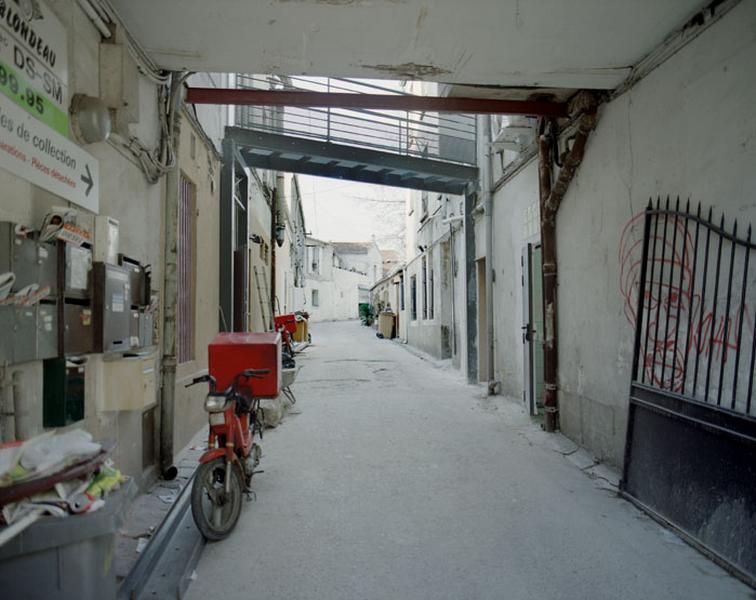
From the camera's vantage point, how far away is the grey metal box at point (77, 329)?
3.06 m

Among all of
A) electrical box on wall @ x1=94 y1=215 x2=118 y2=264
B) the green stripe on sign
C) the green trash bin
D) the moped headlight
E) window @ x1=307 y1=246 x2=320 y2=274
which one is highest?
window @ x1=307 y1=246 x2=320 y2=274

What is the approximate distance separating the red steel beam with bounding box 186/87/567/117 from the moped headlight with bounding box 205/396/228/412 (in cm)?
293

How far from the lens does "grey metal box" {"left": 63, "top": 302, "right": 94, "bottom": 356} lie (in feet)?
10.0

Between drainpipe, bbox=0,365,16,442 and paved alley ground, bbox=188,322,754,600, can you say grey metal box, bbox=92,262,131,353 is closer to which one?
drainpipe, bbox=0,365,16,442

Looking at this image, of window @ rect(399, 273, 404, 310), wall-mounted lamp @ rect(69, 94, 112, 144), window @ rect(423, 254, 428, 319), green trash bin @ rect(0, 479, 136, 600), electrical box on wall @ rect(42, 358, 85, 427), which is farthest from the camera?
window @ rect(399, 273, 404, 310)

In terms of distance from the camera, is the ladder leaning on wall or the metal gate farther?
the ladder leaning on wall

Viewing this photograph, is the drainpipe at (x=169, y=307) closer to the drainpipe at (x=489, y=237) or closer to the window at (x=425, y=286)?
the drainpipe at (x=489, y=237)

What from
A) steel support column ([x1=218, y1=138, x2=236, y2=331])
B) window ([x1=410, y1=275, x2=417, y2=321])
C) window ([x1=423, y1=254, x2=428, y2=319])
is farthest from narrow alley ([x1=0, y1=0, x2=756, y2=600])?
window ([x1=410, y1=275, x2=417, y2=321])

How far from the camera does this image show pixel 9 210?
8.50 ft

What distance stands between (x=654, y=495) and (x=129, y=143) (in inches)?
186

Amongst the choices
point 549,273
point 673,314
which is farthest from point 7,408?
point 549,273

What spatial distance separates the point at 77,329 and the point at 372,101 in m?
3.40

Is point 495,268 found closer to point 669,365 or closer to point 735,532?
point 669,365

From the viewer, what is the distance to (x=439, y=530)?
145 inches
